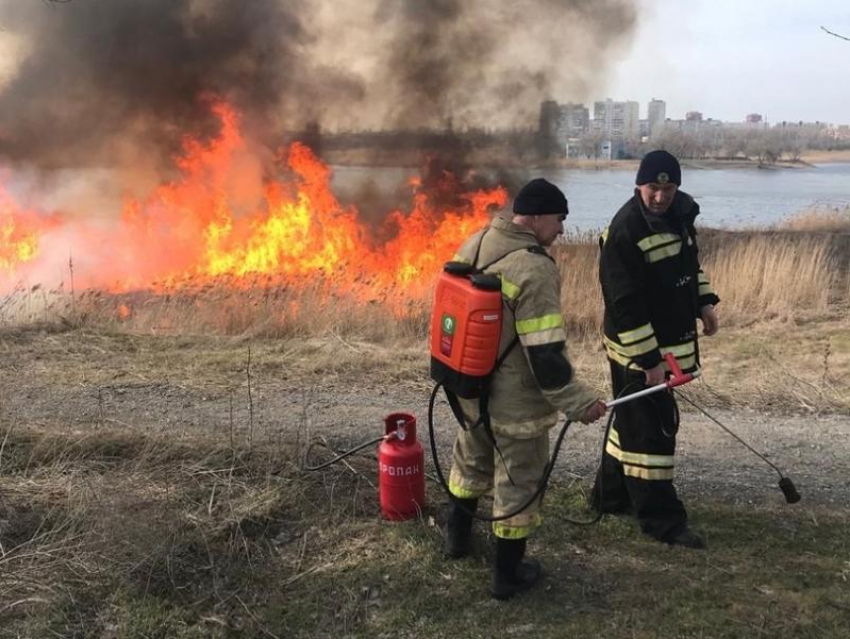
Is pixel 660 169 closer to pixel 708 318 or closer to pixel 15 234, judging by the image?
pixel 708 318

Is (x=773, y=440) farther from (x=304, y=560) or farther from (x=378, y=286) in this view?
(x=378, y=286)

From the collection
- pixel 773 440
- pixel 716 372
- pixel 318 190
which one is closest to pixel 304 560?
pixel 773 440

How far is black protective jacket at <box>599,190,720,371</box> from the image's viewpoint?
326 cm

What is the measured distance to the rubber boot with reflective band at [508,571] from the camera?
2.90 m

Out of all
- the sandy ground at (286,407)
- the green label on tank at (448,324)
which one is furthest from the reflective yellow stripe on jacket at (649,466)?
the green label on tank at (448,324)

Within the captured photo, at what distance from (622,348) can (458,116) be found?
48.9ft

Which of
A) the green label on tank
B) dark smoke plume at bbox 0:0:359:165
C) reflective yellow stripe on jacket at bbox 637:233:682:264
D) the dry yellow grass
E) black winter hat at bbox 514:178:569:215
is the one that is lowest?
the dry yellow grass

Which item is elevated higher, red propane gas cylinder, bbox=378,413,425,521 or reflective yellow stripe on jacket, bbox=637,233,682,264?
reflective yellow stripe on jacket, bbox=637,233,682,264

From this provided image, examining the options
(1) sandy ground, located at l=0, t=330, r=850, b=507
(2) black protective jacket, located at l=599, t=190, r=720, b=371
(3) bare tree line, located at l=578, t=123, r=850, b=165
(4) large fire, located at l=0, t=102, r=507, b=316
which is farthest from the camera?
(3) bare tree line, located at l=578, t=123, r=850, b=165

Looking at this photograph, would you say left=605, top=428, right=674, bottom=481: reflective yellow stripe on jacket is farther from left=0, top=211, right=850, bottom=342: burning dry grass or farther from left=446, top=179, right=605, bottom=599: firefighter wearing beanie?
left=0, top=211, right=850, bottom=342: burning dry grass

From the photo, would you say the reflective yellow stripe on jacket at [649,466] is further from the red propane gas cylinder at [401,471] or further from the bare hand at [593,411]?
the red propane gas cylinder at [401,471]

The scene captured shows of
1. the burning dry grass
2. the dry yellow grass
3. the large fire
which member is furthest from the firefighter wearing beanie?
the dry yellow grass

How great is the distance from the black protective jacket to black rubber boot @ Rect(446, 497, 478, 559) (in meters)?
1.09

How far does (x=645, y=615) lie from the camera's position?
9.01ft
